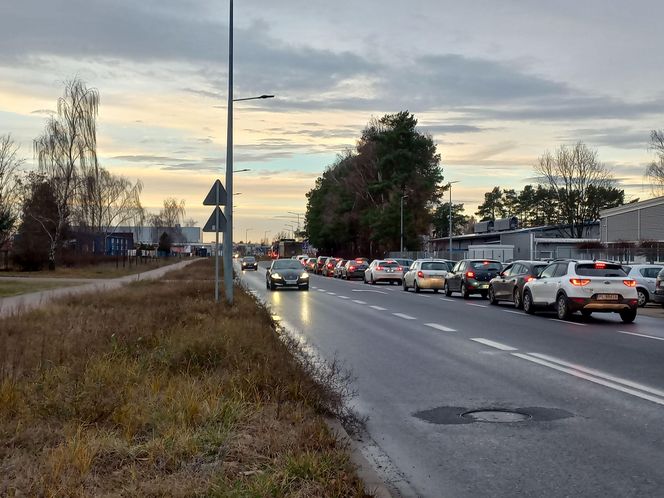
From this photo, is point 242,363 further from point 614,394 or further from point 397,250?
point 397,250

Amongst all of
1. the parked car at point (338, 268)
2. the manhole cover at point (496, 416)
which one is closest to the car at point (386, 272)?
the parked car at point (338, 268)

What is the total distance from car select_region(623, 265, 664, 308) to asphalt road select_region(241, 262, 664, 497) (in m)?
10.1

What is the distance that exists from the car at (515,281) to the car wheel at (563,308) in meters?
2.32

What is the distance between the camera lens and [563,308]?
66.5 feet

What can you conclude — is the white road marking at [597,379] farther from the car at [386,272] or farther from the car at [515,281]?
the car at [386,272]

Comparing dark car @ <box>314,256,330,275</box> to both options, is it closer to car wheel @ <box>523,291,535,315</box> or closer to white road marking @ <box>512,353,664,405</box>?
car wheel @ <box>523,291,535,315</box>

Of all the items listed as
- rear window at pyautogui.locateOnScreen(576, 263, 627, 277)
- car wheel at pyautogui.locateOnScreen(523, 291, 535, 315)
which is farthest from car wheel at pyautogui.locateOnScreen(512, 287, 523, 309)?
rear window at pyautogui.locateOnScreen(576, 263, 627, 277)

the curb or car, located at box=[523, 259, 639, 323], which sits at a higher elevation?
car, located at box=[523, 259, 639, 323]

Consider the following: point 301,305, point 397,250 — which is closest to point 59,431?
point 301,305

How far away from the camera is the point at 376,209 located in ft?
269

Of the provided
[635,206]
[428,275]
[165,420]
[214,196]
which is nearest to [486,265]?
[428,275]

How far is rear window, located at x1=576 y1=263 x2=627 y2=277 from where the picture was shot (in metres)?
19.9

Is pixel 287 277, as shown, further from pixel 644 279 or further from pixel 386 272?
pixel 644 279

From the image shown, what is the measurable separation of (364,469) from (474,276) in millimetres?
25886
